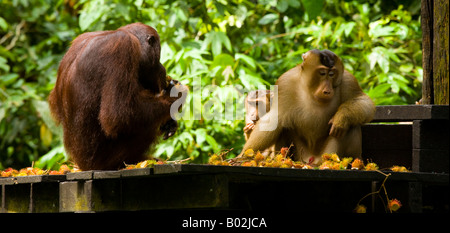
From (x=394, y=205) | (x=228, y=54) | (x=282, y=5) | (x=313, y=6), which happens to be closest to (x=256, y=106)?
(x=313, y=6)

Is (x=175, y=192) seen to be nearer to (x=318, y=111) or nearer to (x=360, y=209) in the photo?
(x=360, y=209)

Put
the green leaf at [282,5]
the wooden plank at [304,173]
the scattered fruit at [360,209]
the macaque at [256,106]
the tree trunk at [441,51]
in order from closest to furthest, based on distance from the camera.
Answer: the wooden plank at [304,173], the scattered fruit at [360,209], the tree trunk at [441,51], the macaque at [256,106], the green leaf at [282,5]

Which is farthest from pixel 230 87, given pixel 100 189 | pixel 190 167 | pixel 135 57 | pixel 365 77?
pixel 190 167

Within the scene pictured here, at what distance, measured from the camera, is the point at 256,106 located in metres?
4.36

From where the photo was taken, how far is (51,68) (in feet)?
27.9

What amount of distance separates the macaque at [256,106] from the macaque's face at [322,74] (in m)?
0.41

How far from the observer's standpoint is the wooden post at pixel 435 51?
3.66m

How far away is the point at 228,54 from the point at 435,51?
330 centimetres

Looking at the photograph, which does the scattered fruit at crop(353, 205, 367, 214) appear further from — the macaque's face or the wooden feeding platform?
the macaque's face

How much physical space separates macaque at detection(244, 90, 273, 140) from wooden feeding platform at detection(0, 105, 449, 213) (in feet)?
3.14

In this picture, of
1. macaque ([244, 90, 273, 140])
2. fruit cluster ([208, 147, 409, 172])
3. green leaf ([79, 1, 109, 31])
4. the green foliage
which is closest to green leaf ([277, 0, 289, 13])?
the green foliage

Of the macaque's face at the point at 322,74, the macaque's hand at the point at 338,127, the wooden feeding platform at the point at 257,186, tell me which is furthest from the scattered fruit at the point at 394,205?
the macaque's face at the point at 322,74

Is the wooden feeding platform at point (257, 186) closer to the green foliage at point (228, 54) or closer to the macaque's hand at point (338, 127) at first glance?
the macaque's hand at point (338, 127)

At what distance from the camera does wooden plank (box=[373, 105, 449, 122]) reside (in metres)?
3.23
